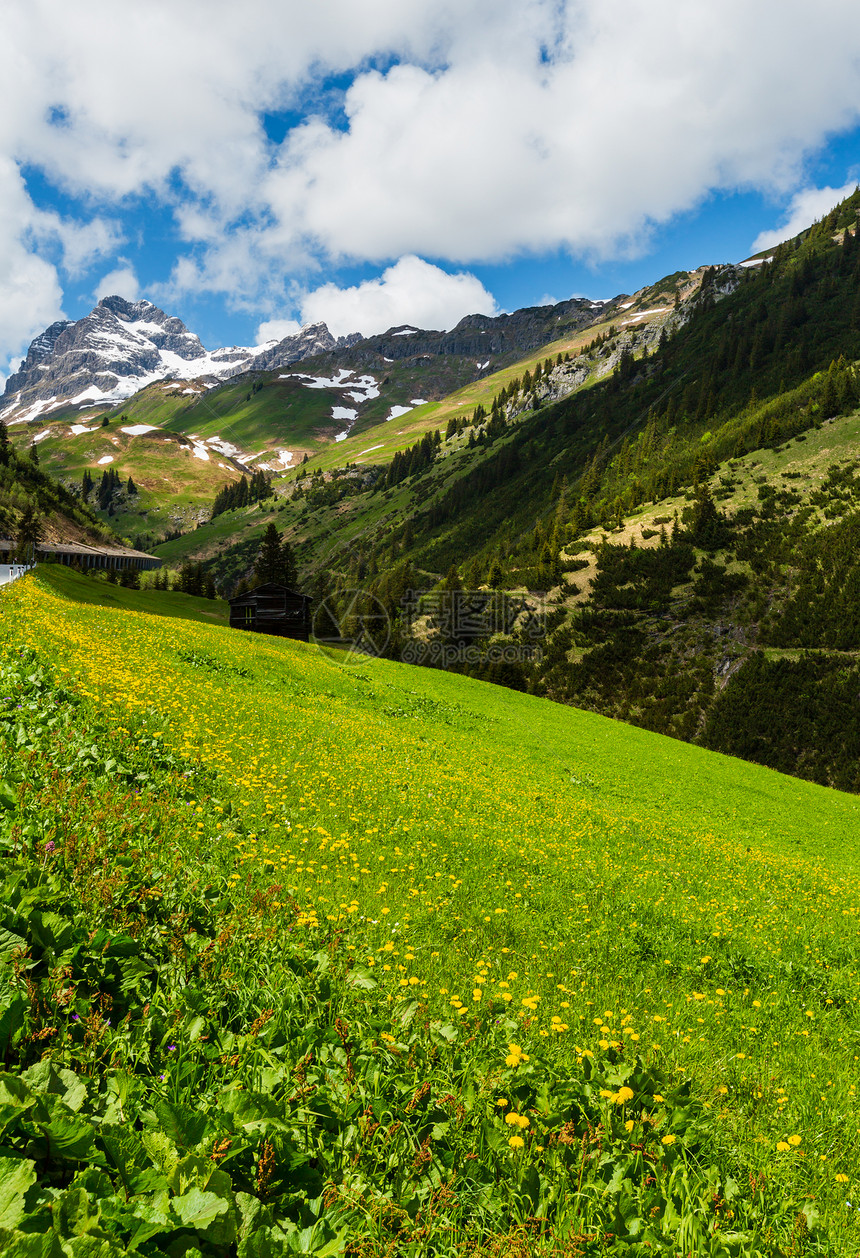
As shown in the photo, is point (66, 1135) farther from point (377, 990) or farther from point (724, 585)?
point (724, 585)

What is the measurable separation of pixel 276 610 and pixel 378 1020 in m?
68.7

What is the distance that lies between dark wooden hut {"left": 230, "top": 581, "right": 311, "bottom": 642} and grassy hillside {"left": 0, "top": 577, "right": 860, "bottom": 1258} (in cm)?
5643

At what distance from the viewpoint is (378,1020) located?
486 centimetres

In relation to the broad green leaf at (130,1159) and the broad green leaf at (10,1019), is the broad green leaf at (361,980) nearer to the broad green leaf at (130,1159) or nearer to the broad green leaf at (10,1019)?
the broad green leaf at (130,1159)

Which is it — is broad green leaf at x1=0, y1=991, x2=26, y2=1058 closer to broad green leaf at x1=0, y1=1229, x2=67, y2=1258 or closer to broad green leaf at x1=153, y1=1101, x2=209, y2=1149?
broad green leaf at x1=153, y1=1101, x2=209, y2=1149

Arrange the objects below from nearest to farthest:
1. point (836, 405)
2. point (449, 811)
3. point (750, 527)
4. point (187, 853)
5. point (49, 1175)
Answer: point (49, 1175) → point (187, 853) → point (449, 811) → point (750, 527) → point (836, 405)

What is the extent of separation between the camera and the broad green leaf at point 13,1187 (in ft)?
6.72

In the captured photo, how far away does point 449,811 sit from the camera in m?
13.3

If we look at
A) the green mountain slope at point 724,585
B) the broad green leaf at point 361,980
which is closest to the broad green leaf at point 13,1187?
the broad green leaf at point 361,980

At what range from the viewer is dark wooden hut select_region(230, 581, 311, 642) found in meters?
70.4

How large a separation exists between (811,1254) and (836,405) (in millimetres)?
150939

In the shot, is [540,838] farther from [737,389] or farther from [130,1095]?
[737,389]

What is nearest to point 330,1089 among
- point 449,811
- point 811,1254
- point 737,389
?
point 811,1254

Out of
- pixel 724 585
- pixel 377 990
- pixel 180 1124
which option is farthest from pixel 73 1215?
pixel 724 585
